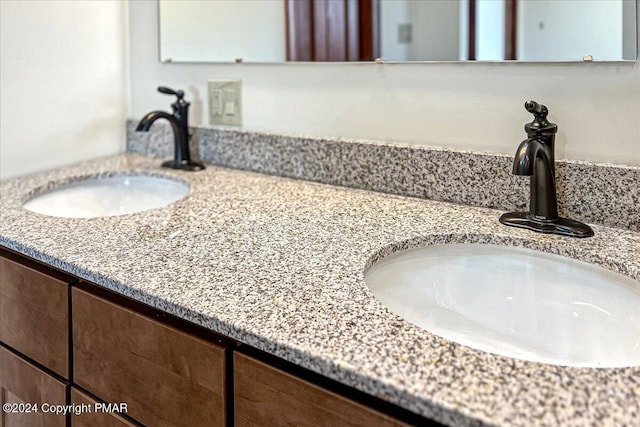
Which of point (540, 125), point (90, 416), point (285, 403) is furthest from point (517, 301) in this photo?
point (90, 416)

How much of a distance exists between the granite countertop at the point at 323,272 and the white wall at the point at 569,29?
29 cm

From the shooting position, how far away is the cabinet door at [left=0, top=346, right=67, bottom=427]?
2.90ft

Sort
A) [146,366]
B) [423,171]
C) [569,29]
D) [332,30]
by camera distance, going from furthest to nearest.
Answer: [332,30] → [423,171] → [569,29] → [146,366]

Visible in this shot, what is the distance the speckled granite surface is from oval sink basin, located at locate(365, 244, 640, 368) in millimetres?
156

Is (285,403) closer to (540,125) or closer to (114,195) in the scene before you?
(540,125)

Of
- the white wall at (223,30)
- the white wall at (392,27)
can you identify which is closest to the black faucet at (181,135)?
the white wall at (223,30)

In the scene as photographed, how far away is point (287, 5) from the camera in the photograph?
131 cm

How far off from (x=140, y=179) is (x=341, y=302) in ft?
2.81

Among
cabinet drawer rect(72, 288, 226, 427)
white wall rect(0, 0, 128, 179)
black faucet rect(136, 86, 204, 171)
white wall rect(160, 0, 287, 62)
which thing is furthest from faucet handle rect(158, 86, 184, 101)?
cabinet drawer rect(72, 288, 226, 427)

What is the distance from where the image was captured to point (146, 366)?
0.75 metres

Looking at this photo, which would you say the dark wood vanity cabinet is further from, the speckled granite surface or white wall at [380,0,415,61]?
white wall at [380,0,415,61]

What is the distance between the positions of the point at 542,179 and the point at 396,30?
458mm

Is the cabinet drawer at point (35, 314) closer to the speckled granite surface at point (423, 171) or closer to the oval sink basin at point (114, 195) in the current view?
the oval sink basin at point (114, 195)

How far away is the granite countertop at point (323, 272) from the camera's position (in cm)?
51
